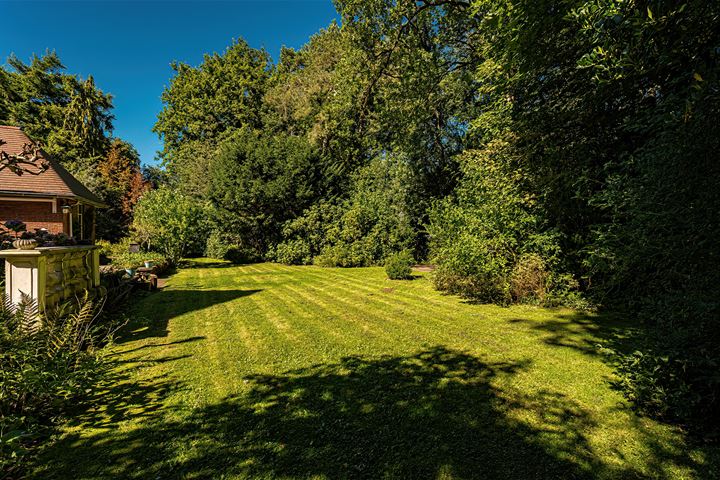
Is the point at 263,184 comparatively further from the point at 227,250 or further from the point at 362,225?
the point at 362,225

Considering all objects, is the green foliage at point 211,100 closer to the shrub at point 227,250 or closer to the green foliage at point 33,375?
the shrub at point 227,250

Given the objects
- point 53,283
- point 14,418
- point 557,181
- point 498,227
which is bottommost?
point 14,418

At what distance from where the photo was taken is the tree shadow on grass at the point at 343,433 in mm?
2594

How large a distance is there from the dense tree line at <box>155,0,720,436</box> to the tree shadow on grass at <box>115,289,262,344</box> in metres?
6.86

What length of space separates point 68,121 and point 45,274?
128ft

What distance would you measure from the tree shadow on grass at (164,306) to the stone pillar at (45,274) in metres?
1.23

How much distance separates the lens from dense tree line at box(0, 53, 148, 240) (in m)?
29.2

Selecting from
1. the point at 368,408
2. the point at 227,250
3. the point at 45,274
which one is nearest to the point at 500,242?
the point at 368,408

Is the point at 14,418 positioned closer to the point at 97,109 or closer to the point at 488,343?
the point at 488,343

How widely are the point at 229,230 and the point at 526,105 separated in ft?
63.9

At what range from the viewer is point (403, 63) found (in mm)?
11922

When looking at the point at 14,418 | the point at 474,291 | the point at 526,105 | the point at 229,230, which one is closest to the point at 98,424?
the point at 14,418

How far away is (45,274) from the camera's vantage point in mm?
4816

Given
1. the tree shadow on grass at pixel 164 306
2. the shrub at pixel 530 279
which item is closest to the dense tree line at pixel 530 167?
the shrub at pixel 530 279
